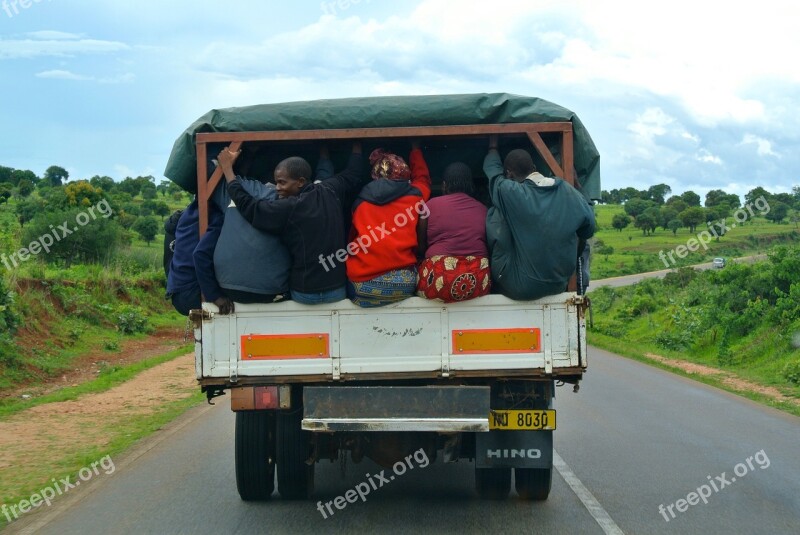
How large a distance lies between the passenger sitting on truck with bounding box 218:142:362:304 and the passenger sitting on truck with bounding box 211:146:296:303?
0.20 ft

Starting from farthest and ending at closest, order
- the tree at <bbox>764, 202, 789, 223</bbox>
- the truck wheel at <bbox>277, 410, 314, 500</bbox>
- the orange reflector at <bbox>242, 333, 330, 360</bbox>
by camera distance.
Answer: the tree at <bbox>764, 202, 789, 223</bbox>
the truck wheel at <bbox>277, 410, 314, 500</bbox>
the orange reflector at <bbox>242, 333, 330, 360</bbox>

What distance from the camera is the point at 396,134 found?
5.74m

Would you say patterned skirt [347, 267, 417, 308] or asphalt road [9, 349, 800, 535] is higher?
patterned skirt [347, 267, 417, 308]

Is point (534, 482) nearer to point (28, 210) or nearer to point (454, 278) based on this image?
point (454, 278)

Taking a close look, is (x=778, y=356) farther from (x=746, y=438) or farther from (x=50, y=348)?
(x=50, y=348)

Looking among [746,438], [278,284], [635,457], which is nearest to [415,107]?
[278,284]

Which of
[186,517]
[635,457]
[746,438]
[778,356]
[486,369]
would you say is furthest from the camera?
[778,356]

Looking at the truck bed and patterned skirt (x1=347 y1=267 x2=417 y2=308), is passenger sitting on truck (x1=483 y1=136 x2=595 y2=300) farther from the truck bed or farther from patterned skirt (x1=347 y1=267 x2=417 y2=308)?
patterned skirt (x1=347 y1=267 x2=417 y2=308)

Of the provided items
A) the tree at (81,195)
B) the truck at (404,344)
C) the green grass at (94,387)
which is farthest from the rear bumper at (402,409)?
the tree at (81,195)

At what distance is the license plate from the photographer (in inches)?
225

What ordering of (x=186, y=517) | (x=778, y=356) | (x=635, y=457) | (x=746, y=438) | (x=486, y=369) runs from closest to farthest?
(x=486, y=369), (x=186, y=517), (x=635, y=457), (x=746, y=438), (x=778, y=356)

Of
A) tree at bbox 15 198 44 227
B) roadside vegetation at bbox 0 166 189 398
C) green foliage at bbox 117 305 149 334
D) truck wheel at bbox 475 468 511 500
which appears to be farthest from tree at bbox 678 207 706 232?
truck wheel at bbox 475 468 511 500

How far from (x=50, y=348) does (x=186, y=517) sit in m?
12.5

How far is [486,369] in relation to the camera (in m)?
5.66
